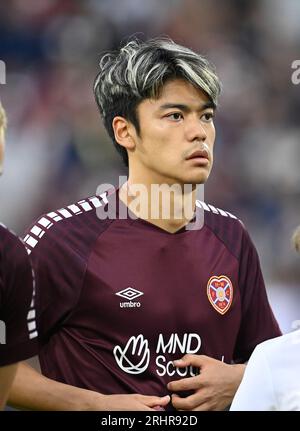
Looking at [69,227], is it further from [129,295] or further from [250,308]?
[250,308]

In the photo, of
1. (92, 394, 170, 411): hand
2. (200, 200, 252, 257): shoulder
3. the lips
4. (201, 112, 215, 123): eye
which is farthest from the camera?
(200, 200, 252, 257): shoulder

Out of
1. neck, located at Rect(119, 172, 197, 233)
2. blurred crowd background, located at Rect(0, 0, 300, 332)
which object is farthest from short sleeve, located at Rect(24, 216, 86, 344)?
blurred crowd background, located at Rect(0, 0, 300, 332)

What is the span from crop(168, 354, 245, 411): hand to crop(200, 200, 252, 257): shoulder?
1.60 feet

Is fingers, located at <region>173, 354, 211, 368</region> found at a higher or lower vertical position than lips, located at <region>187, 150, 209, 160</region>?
lower

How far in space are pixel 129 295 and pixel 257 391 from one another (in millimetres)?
677

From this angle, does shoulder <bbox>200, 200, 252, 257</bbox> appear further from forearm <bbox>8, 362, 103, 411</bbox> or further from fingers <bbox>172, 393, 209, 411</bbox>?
forearm <bbox>8, 362, 103, 411</bbox>

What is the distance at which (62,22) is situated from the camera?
6770 millimetres

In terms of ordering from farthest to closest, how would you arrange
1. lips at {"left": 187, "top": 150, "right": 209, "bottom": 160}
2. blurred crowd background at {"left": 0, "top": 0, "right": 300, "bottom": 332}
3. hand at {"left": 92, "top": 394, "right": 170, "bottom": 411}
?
1. blurred crowd background at {"left": 0, "top": 0, "right": 300, "bottom": 332}
2. lips at {"left": 187, "top": 150, "right": 209, "bottom": 160}
3. hand at {"left": 92, "top": 394, "right": 170, "bottom": 411}

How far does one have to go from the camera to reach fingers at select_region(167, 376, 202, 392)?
321 cm

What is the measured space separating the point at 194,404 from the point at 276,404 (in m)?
0.46

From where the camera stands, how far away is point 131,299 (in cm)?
326

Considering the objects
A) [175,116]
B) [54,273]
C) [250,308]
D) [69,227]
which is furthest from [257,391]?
[175,116]

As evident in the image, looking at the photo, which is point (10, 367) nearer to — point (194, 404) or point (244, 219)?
point (194, 404)
